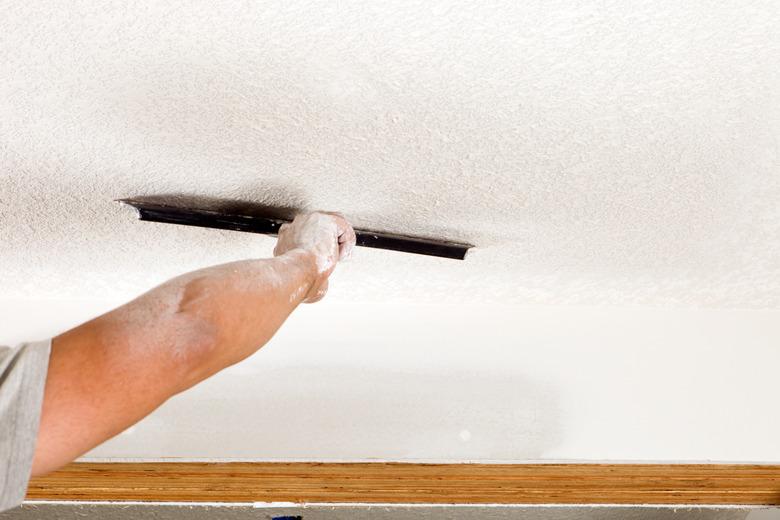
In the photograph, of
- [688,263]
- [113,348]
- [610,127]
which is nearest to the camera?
[113,348]

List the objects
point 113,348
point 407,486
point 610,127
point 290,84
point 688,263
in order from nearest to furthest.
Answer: point 113,348 < point 290,84 < point 610,127 < point 688,263 < point 407,486

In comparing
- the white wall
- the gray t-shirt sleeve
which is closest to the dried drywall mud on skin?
the white wall

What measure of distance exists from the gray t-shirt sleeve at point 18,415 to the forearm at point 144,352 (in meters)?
0.01

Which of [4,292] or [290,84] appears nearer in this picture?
[290,84]

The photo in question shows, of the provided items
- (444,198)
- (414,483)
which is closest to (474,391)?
(414,483)

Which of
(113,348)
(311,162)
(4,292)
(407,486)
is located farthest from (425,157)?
(4,292)

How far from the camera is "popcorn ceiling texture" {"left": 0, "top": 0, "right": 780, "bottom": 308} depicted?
923mm

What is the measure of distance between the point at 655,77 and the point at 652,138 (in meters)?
0.18

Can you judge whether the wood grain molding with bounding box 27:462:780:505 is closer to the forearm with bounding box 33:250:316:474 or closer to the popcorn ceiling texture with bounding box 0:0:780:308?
the popcorn ceiling texture with bounding box 0:0:780:308

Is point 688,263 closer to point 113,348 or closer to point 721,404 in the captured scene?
point 721,404

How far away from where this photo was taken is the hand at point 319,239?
1.26 meters

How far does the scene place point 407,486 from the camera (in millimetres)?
1854

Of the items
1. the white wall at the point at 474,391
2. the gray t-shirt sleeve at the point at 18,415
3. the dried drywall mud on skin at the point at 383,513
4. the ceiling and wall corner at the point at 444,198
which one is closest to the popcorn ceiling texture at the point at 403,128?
the ceiling and wall corner at the point at 444,198

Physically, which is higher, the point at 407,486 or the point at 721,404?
the point at 721,404
